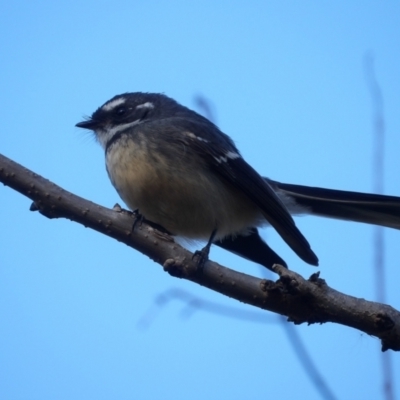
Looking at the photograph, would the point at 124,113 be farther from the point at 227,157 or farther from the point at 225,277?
the point at 225,277

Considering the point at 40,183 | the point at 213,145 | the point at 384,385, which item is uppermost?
the point at 213,145

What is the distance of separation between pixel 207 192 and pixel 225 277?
51.0 inches

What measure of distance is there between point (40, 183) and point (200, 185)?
5.04 feet

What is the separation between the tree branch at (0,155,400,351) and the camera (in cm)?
290

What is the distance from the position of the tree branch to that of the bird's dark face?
1.91m

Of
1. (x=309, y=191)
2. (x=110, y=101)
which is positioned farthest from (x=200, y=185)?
(x=110, y=101)

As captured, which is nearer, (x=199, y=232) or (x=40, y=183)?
(x=40, y=183)

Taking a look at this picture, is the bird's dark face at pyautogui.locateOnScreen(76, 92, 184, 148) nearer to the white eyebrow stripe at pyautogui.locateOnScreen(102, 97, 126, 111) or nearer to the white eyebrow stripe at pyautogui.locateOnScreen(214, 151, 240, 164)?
the white eyebrow stripe at pyautogui.locateOnScreen(102, 97, 126, 111)

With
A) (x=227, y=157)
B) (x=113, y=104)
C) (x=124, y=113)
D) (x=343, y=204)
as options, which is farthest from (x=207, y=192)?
(x=113, y=104)

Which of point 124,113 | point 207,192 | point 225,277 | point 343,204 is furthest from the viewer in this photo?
point 124,113

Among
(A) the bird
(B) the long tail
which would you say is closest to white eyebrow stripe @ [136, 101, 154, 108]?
(A) the bird

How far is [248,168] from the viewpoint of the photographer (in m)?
4.81

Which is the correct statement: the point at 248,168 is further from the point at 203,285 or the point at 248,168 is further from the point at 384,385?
the point at 384,385

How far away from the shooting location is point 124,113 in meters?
5.18
